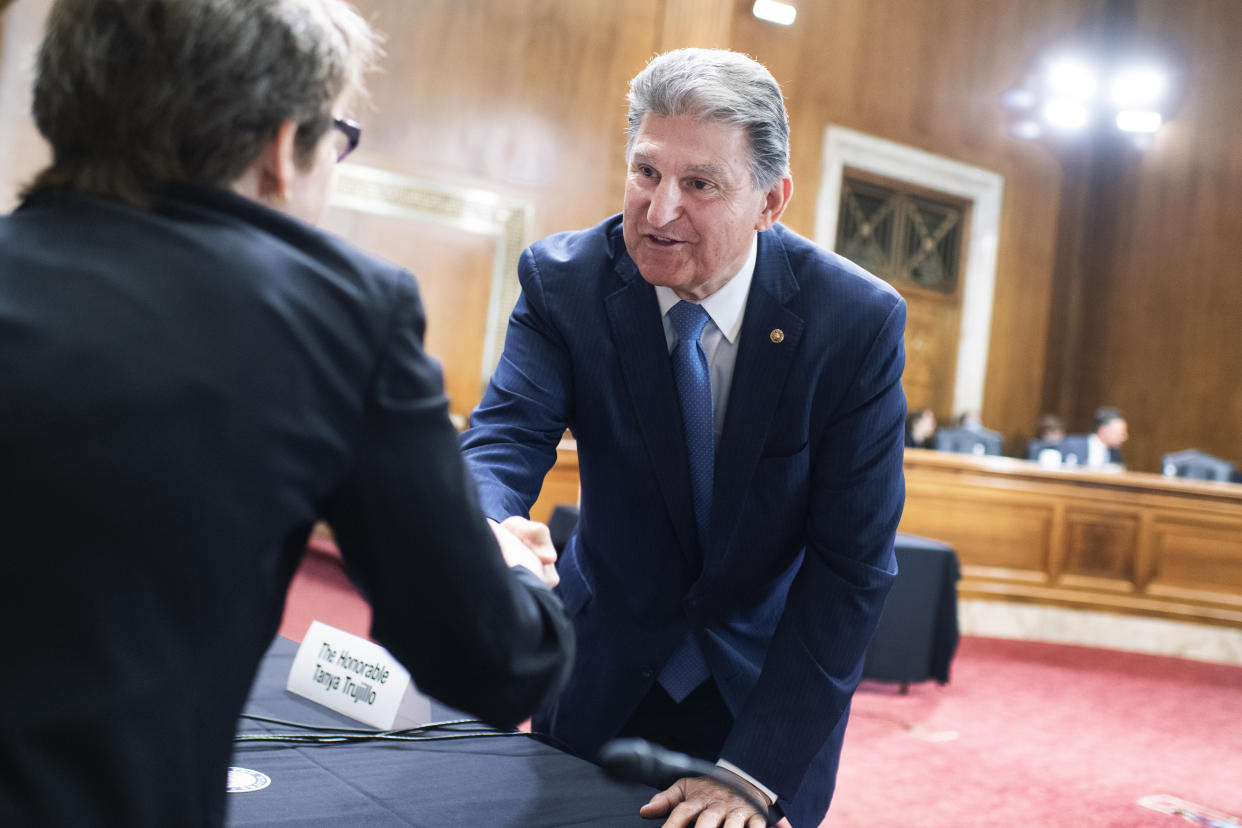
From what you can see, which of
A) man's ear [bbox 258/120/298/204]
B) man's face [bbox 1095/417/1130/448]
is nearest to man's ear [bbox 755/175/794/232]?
man's ear [bbox 258/120/298/204]

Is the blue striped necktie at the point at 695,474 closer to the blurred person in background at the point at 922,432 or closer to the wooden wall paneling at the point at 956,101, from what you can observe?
the blurred person in background at the point at 922,432

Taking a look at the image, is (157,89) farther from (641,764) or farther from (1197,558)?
(1197,558)

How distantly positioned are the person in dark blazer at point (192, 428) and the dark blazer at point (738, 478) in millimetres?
685

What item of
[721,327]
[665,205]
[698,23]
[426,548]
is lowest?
[426,548]

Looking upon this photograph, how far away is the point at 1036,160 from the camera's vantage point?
36.1 ft

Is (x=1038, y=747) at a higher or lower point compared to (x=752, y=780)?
lower

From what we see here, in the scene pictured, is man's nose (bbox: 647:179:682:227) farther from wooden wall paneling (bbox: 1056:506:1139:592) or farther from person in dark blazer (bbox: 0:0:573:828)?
wooden wall paneling (bbox: 1056:506:1139:592)

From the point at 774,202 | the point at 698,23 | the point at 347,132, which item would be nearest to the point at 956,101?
the point at 698,23

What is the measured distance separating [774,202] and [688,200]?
0.16m

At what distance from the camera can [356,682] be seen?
1397mm

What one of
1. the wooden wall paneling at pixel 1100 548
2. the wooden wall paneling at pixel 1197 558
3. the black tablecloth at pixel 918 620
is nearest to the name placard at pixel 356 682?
the black tablecloth at pixel 918 620

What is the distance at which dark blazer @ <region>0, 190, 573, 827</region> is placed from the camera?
570 mm

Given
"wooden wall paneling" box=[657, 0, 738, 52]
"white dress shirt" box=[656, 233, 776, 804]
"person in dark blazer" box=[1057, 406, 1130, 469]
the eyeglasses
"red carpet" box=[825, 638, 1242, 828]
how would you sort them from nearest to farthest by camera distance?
the eyeglasses
"white dress shirt" box=[656, 233, 776, 804]
"red carpet" box=[825, 638, 1242, 828]
"person in dark blazer" box=[1057, 406, 1130, 469]
"wooden wall paneling" box=[657, 0, 738, 52]

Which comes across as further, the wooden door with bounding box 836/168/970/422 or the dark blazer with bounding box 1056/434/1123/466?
the wooden door with bounding box 836/168/970/422
